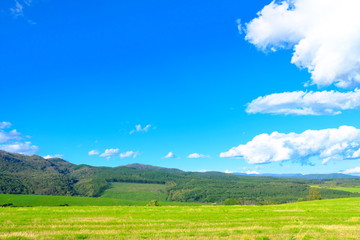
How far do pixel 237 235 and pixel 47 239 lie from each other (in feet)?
43.8

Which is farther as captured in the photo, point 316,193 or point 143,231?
point 316,193

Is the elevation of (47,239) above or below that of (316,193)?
above

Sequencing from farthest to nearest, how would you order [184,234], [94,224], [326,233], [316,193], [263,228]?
[316,193]
[94,224]
[263,228]
[326,233]
[184,234]

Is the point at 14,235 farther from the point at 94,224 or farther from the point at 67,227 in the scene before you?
the point at 94,224

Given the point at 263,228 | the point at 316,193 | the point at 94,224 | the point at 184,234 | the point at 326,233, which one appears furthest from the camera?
the point at 316,193

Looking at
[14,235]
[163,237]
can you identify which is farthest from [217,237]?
[14,235]

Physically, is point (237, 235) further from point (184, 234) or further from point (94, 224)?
point (94, 224)

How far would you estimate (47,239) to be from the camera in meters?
19.0

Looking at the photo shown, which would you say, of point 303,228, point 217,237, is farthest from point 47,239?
point 303,228

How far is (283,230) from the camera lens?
23766 millimetres

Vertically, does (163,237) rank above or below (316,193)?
above

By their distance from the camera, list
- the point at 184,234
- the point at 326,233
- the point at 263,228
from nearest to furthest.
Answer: the point at 184,234 < the point at 326,233 < the point at 263,228

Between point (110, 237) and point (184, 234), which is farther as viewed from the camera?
point (184, 234)

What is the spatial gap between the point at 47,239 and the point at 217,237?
11599 millimetres
